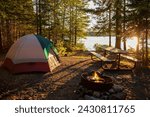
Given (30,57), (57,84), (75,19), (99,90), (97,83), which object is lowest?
(57,84)

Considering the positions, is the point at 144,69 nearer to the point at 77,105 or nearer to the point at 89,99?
the point at 89,99

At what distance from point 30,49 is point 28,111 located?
25.4ft

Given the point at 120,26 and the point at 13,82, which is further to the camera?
the point at 120,26

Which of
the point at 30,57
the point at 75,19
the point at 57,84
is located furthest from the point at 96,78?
the point at 75,19

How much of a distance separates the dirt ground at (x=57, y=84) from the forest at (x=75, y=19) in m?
5.14

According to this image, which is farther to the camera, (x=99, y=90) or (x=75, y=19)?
(x=75, y=19)

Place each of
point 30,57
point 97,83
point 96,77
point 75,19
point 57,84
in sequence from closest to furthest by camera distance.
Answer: point 97,83 → point 96,77 → point 57,84 → point 30,57 → point 75,19

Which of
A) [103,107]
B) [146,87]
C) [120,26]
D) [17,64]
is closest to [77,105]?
[103,107]

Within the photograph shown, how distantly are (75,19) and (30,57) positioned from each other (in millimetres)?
29859

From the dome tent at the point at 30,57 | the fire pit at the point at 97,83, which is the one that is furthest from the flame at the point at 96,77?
the dome tent at the point at 30,57

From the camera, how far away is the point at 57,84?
1315 cm

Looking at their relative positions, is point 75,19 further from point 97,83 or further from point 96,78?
point 97,83

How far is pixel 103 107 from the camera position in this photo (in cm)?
884

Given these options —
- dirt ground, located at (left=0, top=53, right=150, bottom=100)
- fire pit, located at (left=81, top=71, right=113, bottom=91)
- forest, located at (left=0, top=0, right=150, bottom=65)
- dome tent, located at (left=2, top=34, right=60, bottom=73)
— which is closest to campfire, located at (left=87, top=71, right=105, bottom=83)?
fire pit, located at (left=81, top=71, right=113, bottom=91)
